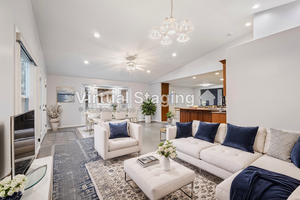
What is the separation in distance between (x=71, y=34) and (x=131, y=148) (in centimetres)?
331

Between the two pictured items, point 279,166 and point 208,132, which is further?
point 208,132

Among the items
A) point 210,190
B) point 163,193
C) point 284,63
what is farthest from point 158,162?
point 284,63

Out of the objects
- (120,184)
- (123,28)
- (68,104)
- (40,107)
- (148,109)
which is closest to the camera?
(120,184)

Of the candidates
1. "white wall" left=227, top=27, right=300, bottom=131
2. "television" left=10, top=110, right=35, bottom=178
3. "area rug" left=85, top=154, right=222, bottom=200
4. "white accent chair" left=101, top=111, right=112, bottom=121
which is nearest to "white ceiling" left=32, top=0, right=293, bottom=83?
"white wall" left=227, top=27, right=300, bottom=131

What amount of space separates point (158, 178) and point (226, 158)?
1.08 metres

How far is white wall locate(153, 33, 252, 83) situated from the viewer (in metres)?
4.54

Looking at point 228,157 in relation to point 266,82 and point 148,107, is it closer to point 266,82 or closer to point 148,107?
point 266,82

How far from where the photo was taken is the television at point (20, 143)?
1.07m

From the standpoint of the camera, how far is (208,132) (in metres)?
2.76

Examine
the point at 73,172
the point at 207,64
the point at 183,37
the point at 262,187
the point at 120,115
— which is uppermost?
the point at 207,64

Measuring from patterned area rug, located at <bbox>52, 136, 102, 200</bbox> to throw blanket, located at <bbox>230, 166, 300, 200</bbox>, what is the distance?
1.66m

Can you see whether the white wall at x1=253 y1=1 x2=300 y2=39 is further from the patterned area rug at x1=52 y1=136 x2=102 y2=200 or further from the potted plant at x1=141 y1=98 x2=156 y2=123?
the potted plant at x1=141 y1=98 x2=156 y2=123

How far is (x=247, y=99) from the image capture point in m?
3.17

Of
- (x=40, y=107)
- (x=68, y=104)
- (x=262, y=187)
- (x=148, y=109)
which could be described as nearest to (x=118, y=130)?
(x=262, y=187)
